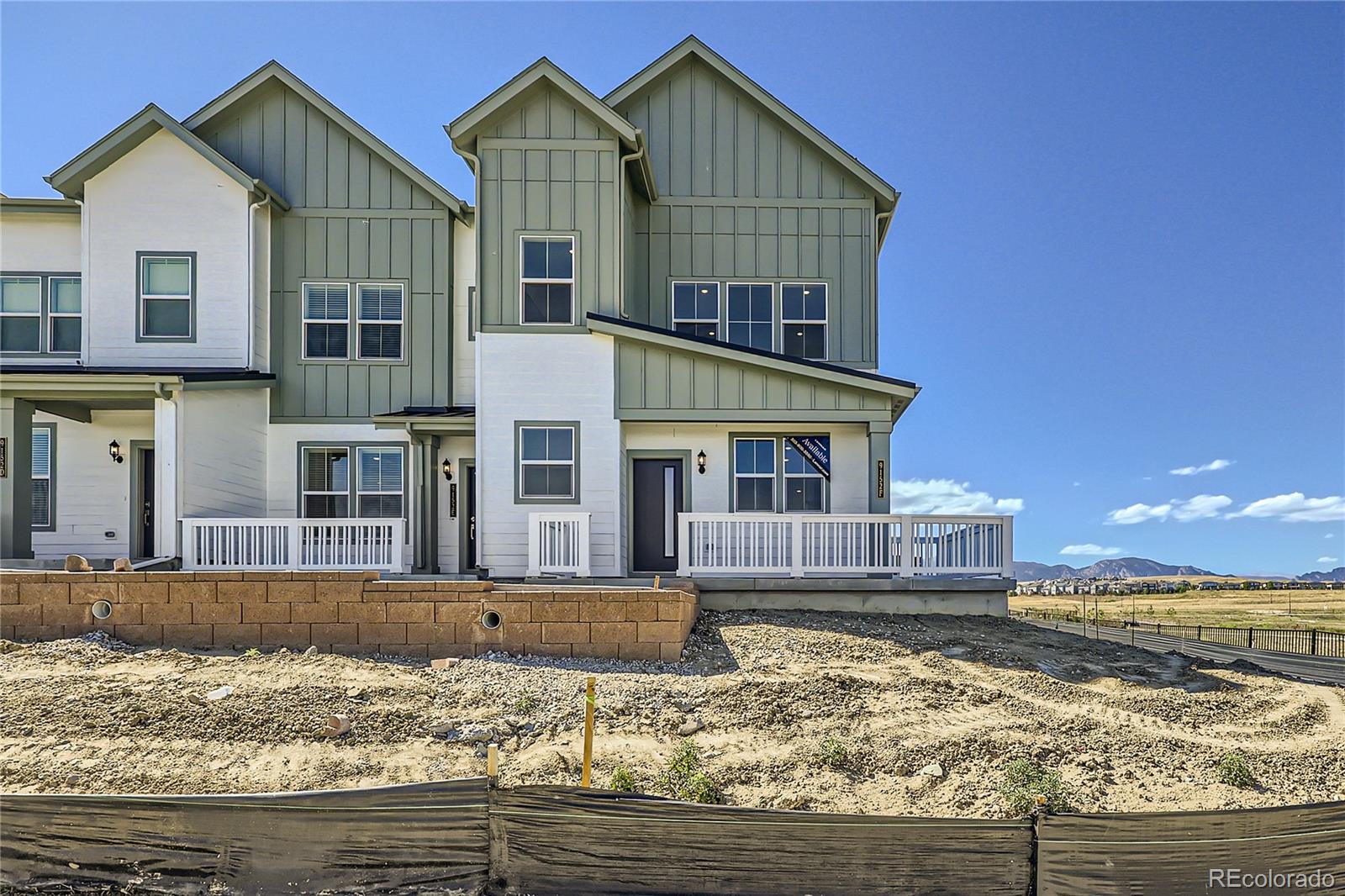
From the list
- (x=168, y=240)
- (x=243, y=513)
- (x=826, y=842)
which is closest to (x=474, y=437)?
(x=243, y=513)

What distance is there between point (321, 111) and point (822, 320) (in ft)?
32.7

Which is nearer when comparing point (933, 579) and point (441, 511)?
point (933, 579)

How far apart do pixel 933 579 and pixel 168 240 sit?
46.2ft

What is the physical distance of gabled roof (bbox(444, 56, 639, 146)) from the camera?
46.9 ft

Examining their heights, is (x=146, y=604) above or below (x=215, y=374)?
below

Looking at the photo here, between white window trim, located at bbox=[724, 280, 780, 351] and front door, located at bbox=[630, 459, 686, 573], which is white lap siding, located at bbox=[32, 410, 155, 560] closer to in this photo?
front door, located at bbox=[630, 459, 686, 573]

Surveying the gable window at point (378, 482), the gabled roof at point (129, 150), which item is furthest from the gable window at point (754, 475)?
the gabled roof at point (129, 150)

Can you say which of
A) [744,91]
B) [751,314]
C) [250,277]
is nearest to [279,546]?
[250,277]

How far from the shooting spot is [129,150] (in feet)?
51.7

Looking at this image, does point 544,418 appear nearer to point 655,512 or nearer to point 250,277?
point 655,512

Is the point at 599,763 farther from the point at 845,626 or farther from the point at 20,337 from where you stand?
the point at 20,337

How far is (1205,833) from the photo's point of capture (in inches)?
209

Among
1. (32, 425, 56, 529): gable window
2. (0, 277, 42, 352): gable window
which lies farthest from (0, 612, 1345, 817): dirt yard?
(0, 277, 42, 352): gable window

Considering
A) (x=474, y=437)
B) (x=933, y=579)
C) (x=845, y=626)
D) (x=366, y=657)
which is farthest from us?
(x=474, y=437)
